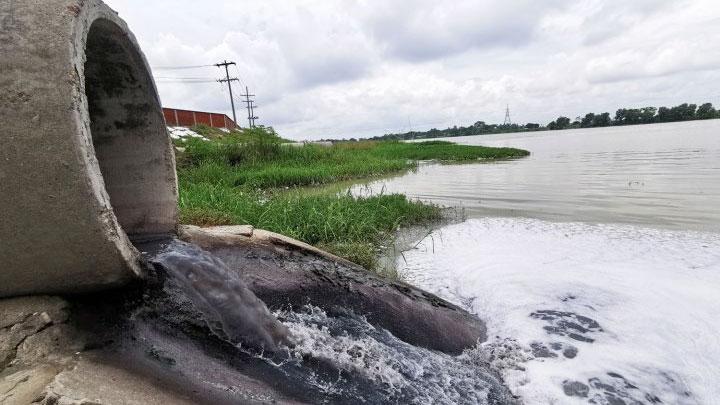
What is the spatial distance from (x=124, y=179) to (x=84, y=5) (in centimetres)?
171

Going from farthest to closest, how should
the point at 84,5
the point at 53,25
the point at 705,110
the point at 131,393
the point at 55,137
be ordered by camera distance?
the point at 705,110
the point at 84,5
the point at 53,25
the point at 55,137
the point at 131,393

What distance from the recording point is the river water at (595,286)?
3287 millimetres

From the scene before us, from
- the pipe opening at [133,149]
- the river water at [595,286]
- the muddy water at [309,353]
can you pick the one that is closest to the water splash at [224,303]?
the muddy water at [309,353]

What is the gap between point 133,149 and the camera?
3957 mm

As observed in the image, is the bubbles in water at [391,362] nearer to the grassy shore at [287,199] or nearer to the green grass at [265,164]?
the grassy shore at [287,199]

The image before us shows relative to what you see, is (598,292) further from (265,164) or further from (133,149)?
(265,164)

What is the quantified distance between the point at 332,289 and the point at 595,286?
2.81 m

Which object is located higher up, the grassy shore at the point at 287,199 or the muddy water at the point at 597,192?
the grassy shore at the point at 287,199

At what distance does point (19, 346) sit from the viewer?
85.5 inches

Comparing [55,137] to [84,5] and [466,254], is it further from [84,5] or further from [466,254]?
[466,254]

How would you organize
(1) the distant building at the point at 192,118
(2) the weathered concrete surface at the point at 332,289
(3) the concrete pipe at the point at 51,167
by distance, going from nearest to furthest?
1. (3) the concrete pipe at the point at 51,167
2. (2) the weathered concrete surface at the point at 332,289
3. (1) the distant building at the point at 192,118

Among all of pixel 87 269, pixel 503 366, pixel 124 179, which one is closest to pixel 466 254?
pixel 503 366

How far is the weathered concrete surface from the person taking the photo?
3889 mm

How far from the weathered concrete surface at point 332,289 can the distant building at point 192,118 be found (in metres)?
21.0
